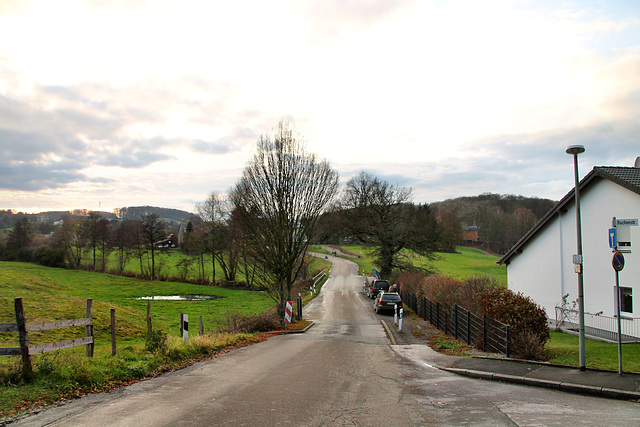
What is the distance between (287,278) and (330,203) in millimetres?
5146

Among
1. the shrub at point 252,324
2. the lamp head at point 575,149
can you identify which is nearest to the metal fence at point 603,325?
the lamp head at point 575,149

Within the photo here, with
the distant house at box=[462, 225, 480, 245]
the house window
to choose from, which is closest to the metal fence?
the house window

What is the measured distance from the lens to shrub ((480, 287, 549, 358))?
11.5 metres

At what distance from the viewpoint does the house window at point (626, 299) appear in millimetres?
18062

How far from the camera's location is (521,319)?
1262 centimetres

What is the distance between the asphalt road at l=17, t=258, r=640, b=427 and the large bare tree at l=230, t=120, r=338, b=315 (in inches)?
422

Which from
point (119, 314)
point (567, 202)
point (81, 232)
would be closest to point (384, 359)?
point (567, 202)

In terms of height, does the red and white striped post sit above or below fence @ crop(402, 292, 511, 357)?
below

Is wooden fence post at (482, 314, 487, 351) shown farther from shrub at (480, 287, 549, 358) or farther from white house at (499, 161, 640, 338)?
white house at (499, 161, 640, 338)

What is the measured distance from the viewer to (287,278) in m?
23.0

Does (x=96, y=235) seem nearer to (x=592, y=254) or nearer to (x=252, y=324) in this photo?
(x=252, y=324)

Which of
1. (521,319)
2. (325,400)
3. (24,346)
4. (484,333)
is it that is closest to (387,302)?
(484,333)

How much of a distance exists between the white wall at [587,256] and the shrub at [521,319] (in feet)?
25.5

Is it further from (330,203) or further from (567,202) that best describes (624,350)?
(330,203)
